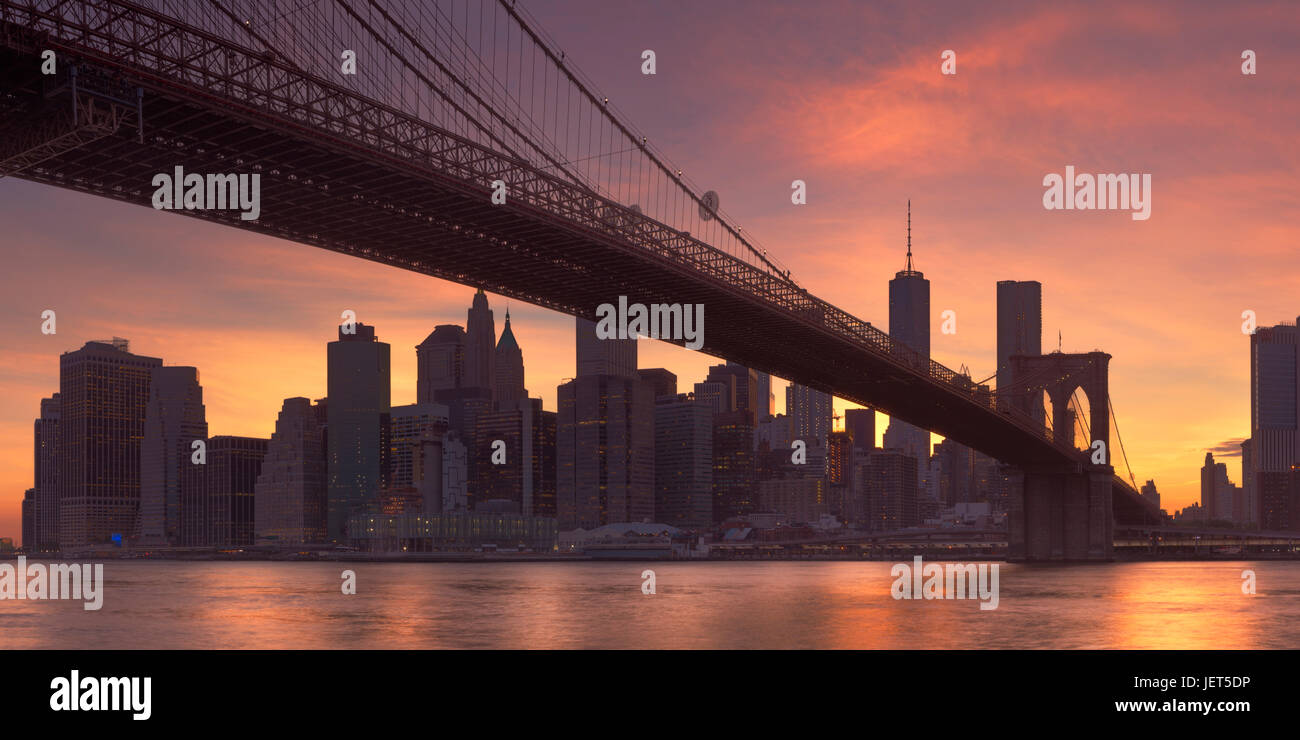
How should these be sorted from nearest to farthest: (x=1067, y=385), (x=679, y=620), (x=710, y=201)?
1. (x=679, y=620)
2. (x=710, y=201)
3. (x=1067, y=385)

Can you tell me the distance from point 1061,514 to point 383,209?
256ft

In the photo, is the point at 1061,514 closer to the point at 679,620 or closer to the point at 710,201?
the point at 710,201

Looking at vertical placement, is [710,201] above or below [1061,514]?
above

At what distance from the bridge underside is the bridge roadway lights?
43018mm

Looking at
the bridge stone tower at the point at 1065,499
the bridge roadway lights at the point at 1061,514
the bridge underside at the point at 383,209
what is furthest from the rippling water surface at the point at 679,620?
the bridge stone tower at the point at 1065,499

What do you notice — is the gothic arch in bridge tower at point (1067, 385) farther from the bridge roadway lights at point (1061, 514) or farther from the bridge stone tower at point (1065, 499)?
the bridge roadway lights at point (1061, 514)

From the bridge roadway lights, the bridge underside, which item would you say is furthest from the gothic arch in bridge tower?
the bridge underside

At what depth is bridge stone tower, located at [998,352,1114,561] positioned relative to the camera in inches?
4077

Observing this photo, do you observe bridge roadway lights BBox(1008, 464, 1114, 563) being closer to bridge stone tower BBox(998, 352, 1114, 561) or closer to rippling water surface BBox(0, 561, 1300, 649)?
bridge stone tower BBox(998, 352, 1114, 561)

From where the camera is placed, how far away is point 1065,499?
106 metres

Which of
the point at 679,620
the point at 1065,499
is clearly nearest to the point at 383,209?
the point at 679,620
